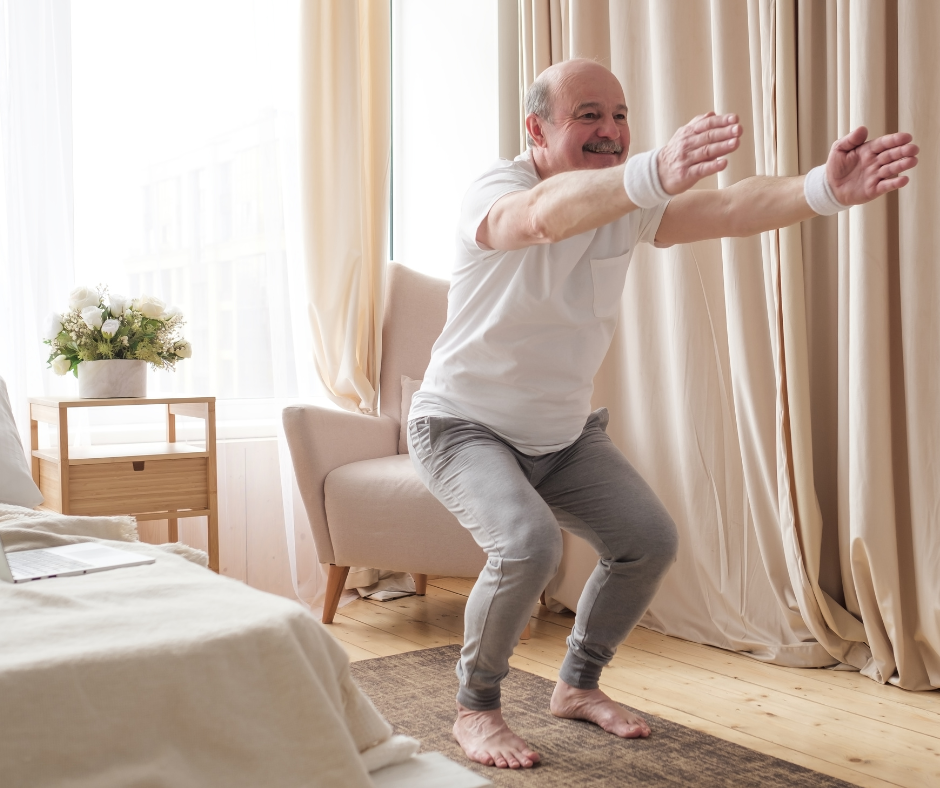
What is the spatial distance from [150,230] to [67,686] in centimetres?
250

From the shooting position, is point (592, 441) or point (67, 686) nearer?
point (67, 686)

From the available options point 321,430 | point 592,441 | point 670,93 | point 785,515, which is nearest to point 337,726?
point 592,441

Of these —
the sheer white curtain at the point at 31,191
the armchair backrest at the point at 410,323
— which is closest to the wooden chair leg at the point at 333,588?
the armchair backrest at the point at 410,323

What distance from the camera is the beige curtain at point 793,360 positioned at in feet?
6.61

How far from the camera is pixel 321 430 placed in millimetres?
2631

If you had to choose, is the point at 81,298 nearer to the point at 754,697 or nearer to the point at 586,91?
the point at 586,91

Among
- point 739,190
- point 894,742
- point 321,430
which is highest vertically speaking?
point 739,190

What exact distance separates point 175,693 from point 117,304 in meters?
1.98

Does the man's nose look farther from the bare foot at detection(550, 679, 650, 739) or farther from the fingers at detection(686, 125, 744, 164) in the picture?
the bare foot at detection(550, 679, 650, 739)

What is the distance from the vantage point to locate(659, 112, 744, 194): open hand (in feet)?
3.62

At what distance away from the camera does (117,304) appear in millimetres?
2537

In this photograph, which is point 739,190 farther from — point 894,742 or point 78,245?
point 78,245

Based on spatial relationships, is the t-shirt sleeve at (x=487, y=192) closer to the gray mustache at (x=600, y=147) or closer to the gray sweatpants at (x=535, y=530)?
the gray mustache at (x=600, y=147)

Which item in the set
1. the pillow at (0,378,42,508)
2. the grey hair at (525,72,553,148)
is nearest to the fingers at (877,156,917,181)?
the grey hair at (525,72,553,148)
